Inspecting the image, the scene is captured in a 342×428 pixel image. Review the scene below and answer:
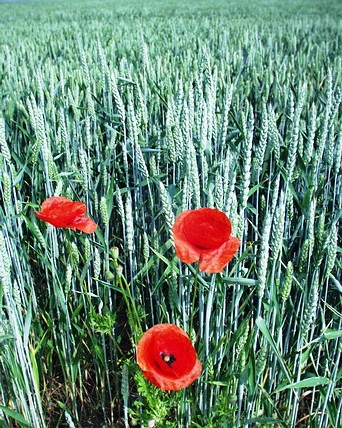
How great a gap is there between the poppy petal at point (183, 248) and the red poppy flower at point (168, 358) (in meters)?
0.11

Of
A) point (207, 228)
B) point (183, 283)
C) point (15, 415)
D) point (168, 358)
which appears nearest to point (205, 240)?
point (207, 228)

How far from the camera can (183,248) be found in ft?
2.41

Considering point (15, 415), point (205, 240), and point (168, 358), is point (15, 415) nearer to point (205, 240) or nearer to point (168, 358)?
point (168, 358)

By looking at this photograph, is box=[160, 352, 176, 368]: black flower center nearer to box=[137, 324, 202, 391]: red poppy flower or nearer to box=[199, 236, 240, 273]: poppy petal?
box=[137, 324, 202, 391]: red poppy flower

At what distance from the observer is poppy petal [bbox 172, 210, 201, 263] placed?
28.8 inches

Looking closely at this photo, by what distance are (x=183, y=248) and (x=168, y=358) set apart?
0.17m

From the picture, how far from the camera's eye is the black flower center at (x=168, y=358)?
29.6 inches

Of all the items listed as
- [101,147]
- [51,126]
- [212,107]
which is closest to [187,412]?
[212,107]

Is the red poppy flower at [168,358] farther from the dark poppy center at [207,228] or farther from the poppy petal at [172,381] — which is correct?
the dark poppy center at [207,228]

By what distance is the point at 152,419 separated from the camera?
0.89 m

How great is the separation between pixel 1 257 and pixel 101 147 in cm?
84

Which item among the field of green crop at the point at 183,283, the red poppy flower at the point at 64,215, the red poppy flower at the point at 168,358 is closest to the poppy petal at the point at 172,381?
the red poppy flower at the point at 168,358

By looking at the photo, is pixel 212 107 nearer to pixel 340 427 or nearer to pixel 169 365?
pixel 169 365

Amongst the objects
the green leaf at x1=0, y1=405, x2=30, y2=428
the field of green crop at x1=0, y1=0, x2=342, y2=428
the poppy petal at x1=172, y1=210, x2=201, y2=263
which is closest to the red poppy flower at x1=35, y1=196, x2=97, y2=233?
the field of green crop at x1=0, y1=0, x2=342, y2=428
